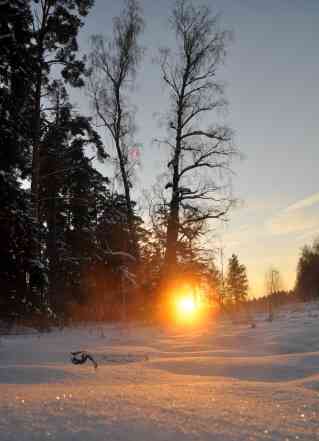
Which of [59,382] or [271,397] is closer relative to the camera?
[271,397]

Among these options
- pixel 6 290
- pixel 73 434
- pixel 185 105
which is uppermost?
pixel 185 105

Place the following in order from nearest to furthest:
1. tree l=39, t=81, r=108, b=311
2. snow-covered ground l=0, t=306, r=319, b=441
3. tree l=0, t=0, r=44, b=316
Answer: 1. snow-covered ground l=0, t=306, r=319, b=441
2. tree l=0, t=0, r=44, b=316
3. tree l=39, t=81, r=108, b=311

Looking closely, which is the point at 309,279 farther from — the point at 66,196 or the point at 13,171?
the point at 13,171

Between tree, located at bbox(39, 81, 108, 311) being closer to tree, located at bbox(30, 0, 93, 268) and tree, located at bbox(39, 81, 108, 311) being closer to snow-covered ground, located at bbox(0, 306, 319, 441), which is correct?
tree, located at bbox(30, 0, 93, 268)

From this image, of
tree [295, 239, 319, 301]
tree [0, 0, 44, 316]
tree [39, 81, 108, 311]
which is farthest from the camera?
tree [295, 239, 319, 301]

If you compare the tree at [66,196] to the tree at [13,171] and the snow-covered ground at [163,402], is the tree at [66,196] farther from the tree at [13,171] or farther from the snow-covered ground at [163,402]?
the snow-covered ground at [163,402]

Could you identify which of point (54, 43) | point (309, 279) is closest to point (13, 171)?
point (54, 43)

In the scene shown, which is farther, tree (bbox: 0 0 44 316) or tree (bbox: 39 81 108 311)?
tree (bbox: 39 81 108 311)

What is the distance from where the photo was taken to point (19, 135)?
7.43m

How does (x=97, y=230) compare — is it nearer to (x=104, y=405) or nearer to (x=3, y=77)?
(x=3, y=77)

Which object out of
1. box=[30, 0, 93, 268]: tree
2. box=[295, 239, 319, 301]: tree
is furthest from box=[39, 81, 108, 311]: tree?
box=[295, 239, 319, 301]: tree

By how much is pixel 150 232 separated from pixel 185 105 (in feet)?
15.6

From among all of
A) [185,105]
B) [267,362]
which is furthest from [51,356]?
[185,105]

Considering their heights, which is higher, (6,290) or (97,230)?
(97,230)
